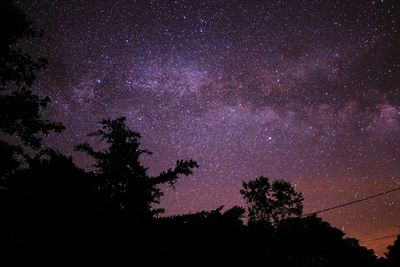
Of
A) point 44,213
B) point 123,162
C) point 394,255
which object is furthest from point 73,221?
point 394,255

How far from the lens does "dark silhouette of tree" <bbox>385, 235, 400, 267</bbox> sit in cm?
1841

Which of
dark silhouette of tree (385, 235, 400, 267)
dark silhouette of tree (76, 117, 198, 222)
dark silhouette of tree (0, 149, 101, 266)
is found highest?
dark silhouette of tree (76, 117, 198, 222)

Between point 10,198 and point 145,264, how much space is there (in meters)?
2.47

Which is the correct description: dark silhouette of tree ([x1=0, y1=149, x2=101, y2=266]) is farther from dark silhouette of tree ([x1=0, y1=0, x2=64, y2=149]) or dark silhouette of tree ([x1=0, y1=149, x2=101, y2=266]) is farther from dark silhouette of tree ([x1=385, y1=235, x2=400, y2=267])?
dark silhouette of tree ([x1=385, y1=235, x2=400, y2=267])

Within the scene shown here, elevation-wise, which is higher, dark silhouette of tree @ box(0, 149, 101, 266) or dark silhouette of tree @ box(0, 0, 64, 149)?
dark silhouette of tree @ box(0, 0, 64, 149)

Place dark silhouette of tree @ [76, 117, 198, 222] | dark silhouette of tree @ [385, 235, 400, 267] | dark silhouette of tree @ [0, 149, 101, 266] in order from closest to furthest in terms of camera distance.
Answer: dark silhouette of tree @ [0, 149, 101, 266] < dark silhouette of tree @ [76, 117, 198, 222] < dark silhouette of tree @ [385, 235, 400, 267]

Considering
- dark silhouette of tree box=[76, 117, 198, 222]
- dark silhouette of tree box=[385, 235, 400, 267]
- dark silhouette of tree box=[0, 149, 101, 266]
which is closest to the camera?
dark silhouette of tree box=[0, 149, 101, 266]

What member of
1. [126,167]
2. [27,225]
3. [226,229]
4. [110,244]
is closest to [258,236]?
[226,229]

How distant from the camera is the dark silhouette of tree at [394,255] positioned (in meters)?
18.4

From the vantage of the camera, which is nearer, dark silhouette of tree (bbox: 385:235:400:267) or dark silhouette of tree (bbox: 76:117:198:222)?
dark silhouette of tree (bbox: 76:117:198:222)

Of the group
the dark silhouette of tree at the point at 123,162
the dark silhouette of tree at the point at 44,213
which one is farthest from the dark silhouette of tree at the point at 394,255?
the dark silhouette of tree at the point at 44,213

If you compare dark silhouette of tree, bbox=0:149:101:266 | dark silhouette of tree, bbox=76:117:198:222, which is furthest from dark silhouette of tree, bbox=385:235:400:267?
dark silhouette of tree, bbox=0:149:101:266

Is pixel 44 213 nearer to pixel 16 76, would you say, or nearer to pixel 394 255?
pixel 16 76

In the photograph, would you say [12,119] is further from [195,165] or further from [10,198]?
[195,165]
